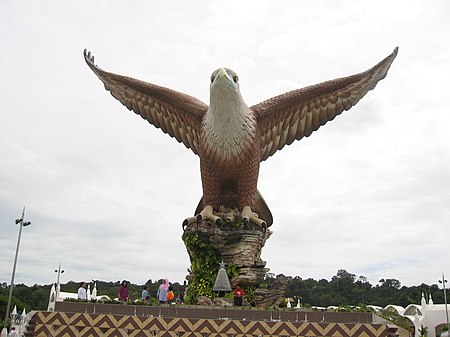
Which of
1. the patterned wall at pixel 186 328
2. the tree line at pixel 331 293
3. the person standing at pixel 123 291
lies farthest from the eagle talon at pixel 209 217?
the tree line at pixel 331 293

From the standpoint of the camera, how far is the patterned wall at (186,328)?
710 cm

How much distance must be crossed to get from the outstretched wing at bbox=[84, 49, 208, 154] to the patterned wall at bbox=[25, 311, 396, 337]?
592 centimetres

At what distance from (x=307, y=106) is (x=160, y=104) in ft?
13.1

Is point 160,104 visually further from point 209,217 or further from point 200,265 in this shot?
point 200,265

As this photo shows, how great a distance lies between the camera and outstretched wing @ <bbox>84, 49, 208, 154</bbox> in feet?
40.3

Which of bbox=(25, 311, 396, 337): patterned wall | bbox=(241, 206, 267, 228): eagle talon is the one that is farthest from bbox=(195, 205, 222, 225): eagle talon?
bbox=(25, 311, 396, 337): patterned wall

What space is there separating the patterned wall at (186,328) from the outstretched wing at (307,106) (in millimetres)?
5920

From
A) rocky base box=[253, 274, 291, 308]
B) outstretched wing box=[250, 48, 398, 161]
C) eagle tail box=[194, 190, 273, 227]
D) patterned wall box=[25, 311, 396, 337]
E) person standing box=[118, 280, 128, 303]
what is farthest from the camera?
eagle tail box=[194, 190, 273, 227]

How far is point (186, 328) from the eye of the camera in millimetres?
7148

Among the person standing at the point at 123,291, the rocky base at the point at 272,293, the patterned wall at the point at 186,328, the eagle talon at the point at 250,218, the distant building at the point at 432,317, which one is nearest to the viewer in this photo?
the patterned wall at the point at 186,328

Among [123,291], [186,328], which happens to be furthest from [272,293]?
[186,328]

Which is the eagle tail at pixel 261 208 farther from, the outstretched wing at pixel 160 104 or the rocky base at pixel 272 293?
the rocky base at pixel 272 293

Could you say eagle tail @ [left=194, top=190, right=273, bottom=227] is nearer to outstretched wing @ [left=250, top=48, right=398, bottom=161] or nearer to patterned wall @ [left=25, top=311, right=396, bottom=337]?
outstretched wing @ [left=250, top=48, right=398, bottom=161]

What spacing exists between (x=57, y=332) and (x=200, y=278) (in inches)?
160
